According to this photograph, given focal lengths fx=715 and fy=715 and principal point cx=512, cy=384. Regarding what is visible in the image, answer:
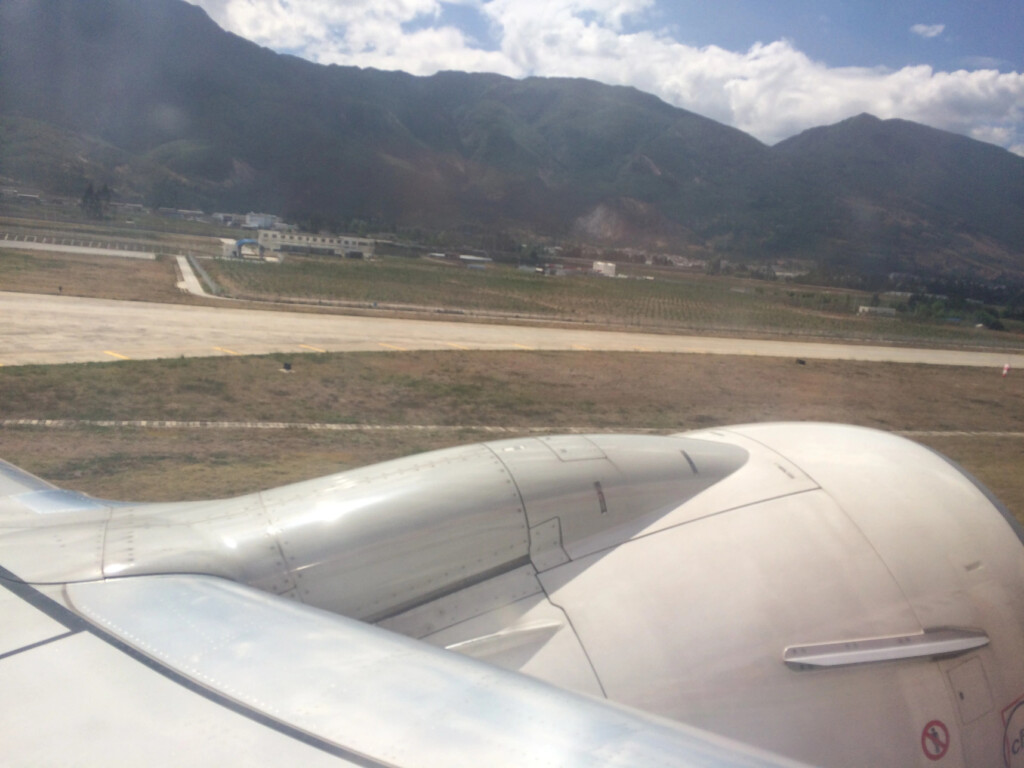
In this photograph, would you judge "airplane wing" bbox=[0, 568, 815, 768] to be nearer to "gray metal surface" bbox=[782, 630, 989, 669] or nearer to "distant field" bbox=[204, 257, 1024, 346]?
"gray metal surface" bbox=[782, 630, 989, 669]

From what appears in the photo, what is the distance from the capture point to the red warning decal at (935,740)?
2609 millimetres

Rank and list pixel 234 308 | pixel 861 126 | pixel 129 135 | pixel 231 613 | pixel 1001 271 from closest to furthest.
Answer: pixel 231 613 < pixel 234 308 < pixel 1001 271 < pixel 129 135 < pixel 861 126

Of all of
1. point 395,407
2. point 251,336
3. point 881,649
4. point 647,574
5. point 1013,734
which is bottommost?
point 395,407

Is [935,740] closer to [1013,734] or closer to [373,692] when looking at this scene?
[1013,734]

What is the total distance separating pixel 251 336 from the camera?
714 inches

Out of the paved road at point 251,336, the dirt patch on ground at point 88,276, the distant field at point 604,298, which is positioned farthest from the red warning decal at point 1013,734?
the distant field at point 604,298

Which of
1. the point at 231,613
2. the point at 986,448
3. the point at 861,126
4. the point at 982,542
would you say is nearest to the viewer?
the point at 231,613

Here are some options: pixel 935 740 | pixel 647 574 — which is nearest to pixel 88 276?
pixel 647 574

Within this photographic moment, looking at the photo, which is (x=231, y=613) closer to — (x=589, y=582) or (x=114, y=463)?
(x=589, y=582)

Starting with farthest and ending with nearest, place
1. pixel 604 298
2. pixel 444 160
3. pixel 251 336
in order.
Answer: pixel 444 160 < pixel 604 298 < pixel 251 336

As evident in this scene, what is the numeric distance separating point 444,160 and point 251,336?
131094 millimetres

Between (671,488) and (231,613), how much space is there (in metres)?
1.82

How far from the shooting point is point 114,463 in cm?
841

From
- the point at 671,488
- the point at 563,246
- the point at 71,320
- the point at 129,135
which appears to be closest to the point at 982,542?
the point at 671,488
